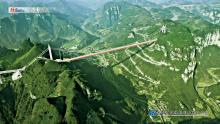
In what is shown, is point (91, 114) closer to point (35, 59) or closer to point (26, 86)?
point (26, 86)

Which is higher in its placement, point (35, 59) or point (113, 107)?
point (35, 59)

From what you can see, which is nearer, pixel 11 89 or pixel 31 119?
pixel 31 119

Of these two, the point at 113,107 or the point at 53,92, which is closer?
the point at 53,92

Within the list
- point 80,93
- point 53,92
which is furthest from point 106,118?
point 53,92

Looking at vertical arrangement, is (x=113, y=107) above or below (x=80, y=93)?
below

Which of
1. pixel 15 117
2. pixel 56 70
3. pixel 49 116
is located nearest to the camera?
pixel 49 116

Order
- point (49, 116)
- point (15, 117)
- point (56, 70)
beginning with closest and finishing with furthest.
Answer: point (49, 116) → point (15, 117) → point (56, 70)

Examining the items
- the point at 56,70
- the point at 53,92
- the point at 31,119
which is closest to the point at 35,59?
the point at 56,70

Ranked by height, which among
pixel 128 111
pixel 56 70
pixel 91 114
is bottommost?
pixel 128 111

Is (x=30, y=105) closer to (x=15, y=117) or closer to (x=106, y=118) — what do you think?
(x=15, y=117)
